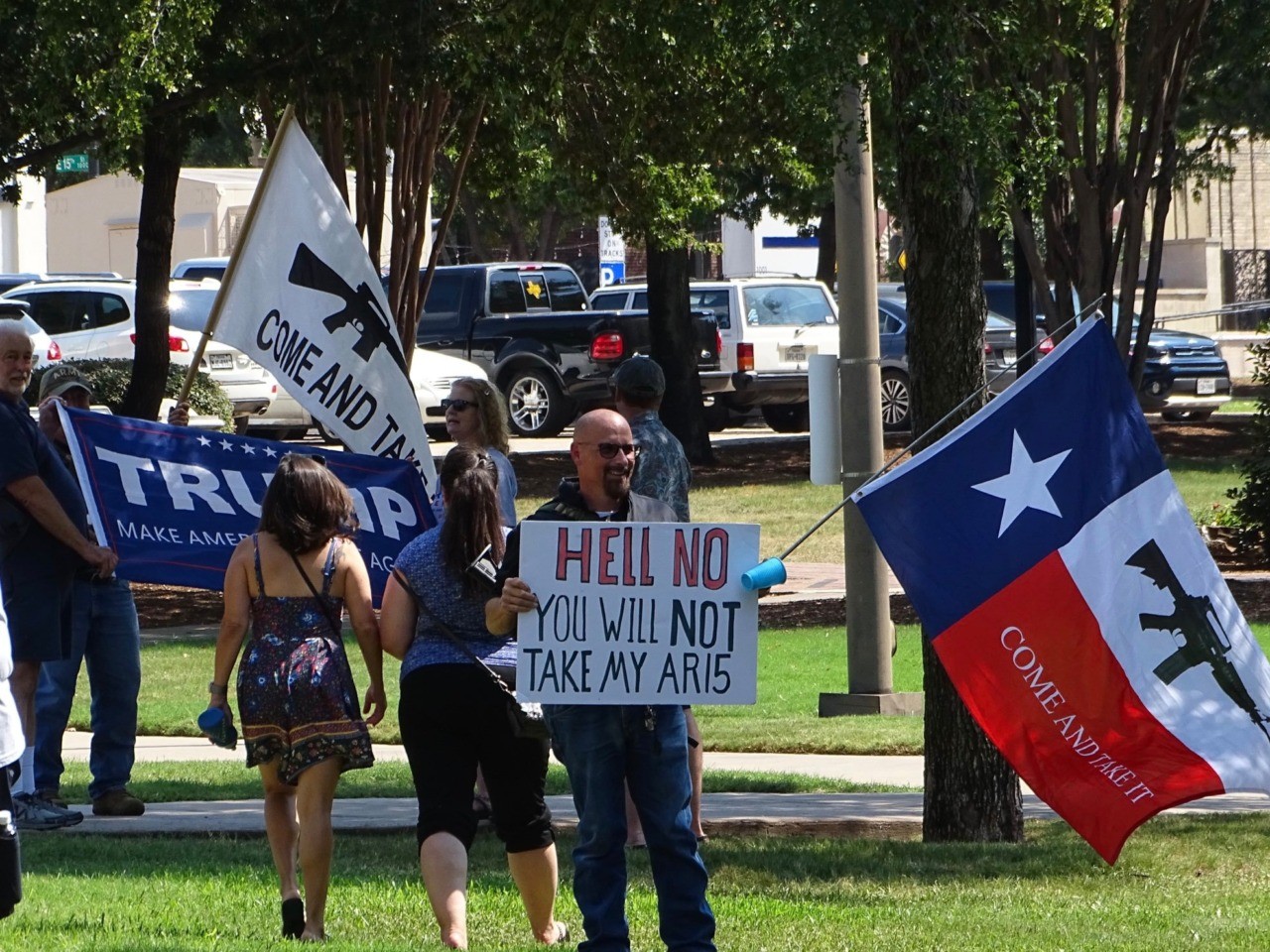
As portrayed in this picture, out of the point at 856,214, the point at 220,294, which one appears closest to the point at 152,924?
the point at 220,294

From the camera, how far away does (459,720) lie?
5934 millimetres

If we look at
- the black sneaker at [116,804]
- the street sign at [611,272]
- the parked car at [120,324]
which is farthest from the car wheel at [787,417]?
the black sneaker at [116,804]

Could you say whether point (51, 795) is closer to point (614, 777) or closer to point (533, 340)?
point (614, 777)

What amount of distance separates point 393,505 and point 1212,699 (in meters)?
3.70

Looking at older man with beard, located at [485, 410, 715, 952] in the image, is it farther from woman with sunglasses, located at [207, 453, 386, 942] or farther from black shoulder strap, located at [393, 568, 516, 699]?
woman with sunglasses, located at [207, 453, 386, 942]

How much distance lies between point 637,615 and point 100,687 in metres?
4.02

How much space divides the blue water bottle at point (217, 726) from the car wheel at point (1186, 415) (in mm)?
24420

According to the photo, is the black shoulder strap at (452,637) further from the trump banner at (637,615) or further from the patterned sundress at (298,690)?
the trump banner at (637,615)

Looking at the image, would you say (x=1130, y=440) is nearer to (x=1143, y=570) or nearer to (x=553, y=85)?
(x=1143, y=570)

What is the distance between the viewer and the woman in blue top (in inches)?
232

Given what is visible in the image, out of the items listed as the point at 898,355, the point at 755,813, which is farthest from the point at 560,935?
the point at 898,355

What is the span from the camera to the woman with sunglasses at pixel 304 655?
20.1ft

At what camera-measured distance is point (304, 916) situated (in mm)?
6148

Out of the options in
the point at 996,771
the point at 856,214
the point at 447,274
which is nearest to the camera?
the point at 996,771
